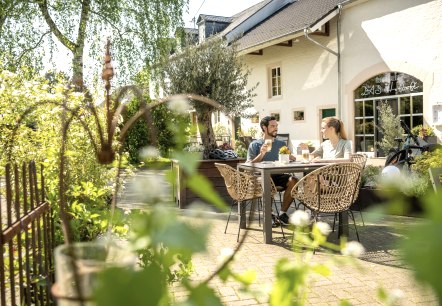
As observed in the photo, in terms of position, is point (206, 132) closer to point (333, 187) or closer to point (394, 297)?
point (394, 297)

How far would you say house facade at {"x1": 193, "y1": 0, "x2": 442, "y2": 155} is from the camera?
10.6 m

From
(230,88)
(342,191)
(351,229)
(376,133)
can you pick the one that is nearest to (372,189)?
(351,229)

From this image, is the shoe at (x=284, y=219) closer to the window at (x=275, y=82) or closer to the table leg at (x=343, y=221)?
the table leg at (x=343, y=221)

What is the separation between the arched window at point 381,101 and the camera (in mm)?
11000

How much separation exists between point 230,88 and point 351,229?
8.87m

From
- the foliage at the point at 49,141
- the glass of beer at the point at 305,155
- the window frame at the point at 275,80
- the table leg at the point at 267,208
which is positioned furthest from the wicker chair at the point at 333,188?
the window frame at the point at 275,80

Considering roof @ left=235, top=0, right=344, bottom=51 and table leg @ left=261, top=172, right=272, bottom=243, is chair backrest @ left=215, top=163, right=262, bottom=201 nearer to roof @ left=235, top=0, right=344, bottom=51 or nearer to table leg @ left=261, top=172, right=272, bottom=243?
table leg @ left=261, top=172, right=272, bottom=243

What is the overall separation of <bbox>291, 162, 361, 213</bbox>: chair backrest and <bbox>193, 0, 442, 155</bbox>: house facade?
648 cm

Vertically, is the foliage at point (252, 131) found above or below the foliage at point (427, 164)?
above

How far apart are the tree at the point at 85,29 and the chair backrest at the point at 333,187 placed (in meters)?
8.91

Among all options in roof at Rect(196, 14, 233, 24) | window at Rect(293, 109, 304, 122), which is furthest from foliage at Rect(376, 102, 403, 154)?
roof at Rect(196, 14, 233, 24)

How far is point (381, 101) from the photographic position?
11.9m

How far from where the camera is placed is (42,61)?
12719 mm

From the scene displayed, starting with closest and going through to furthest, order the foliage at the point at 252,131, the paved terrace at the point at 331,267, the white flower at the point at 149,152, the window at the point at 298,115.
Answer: the white flower at the point at 149,152, the paved terrace at the point at 331,267, the window at the point at 298,115, the foliage at the point at 252,131
